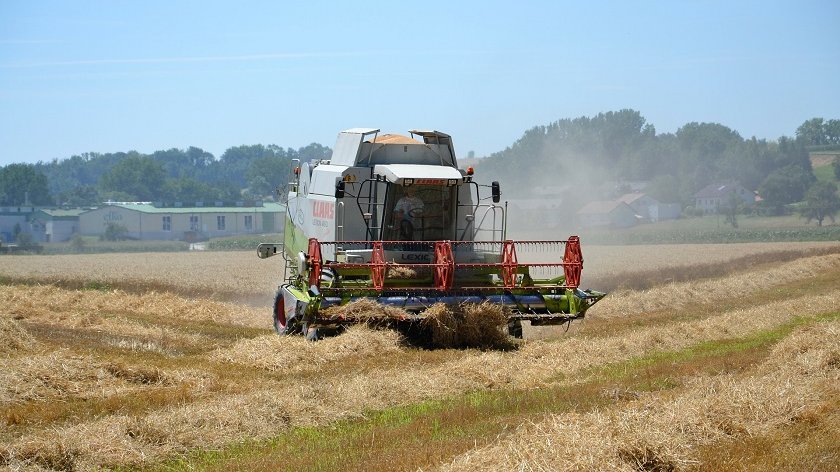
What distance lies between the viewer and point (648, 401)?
9492mm

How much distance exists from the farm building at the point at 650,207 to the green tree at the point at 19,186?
258ft

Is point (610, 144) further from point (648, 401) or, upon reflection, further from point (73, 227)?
point (648, 401)

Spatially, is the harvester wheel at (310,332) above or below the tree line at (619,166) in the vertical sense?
below

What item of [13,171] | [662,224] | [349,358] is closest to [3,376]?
[349,358]

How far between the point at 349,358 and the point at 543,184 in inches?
2358

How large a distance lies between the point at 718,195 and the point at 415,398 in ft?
312

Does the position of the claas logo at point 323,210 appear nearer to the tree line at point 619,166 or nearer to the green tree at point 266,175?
the tree line at point 619,166

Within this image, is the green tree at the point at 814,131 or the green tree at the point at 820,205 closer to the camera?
the green tree at the point at 820,205

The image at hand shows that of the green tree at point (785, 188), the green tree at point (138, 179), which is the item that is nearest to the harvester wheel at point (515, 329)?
the green tree at point (785, 188)

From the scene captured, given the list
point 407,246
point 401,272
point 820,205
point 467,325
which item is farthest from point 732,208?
point 467,325

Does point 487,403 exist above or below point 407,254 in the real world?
below

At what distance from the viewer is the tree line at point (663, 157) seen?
89.6 meters

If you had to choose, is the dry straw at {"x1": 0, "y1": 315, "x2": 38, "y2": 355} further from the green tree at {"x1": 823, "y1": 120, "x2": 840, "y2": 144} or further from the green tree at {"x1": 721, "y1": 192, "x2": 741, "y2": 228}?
the green tree at {"x1": 823, "y1": 120, "x2": 840, "y2": 144}

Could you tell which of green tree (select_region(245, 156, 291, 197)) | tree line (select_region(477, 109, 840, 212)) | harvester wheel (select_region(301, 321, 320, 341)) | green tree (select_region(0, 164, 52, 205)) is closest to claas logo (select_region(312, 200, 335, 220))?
harvester wheel (select_region(301, 321, 320, 341))
